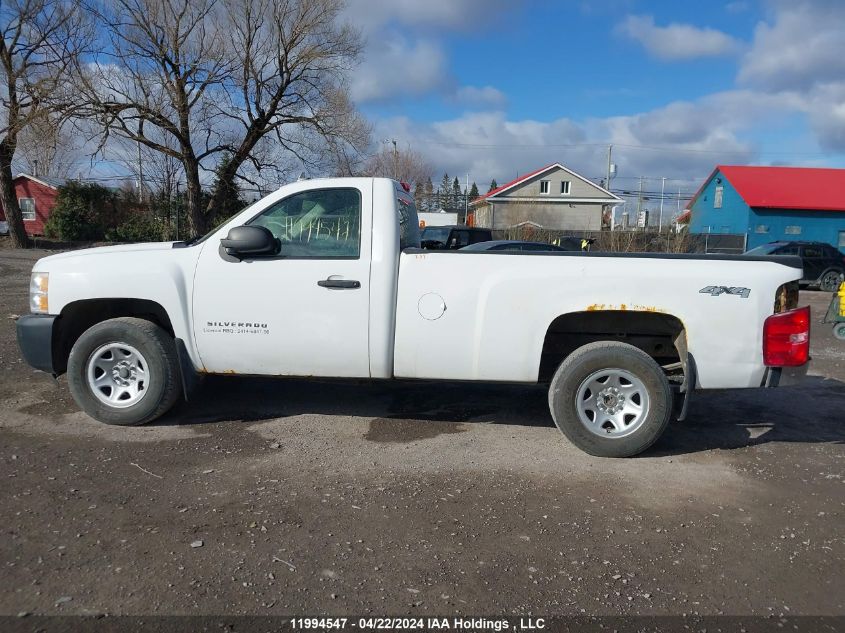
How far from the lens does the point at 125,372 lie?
5.06 m

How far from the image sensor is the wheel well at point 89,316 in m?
5.11

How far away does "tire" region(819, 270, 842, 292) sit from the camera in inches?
802

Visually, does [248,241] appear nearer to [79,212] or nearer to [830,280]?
[830,280]

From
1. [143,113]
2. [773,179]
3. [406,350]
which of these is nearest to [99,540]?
[406,350]

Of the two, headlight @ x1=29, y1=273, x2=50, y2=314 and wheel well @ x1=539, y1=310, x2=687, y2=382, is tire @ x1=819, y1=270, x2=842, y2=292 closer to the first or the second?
wheel well @ x1=539, y1=310, x2=687, y2=382

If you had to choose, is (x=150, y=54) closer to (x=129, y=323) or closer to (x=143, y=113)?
(x=143, y=113)

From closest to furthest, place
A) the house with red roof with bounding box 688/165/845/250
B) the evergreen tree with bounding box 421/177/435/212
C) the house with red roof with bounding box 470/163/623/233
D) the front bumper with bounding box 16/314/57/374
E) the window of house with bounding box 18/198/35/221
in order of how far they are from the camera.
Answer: the front bumper with bounding box 16/314/57/374
the house with red roof with bounding box 688/165/845/250
the window of house with bounding box 18/198/35/221
the house with red roof with bounding box 470/163/623/233
the evergreen tree with bounding box 421/177/435/212

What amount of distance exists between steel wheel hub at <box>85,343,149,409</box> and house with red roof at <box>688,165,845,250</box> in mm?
36321

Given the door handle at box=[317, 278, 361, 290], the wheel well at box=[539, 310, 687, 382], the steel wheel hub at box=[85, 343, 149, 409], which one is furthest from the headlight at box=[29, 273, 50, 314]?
the wheel well at box=[539, 310, 687, 382]

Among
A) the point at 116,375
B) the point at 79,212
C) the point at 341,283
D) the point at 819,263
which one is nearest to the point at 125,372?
the point at 116,375

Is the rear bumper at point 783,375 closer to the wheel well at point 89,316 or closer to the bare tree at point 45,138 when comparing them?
the wheel well at point 89,316

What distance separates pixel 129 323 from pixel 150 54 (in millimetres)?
23245

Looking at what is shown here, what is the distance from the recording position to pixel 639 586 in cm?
303

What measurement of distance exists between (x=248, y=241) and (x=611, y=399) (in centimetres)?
288
